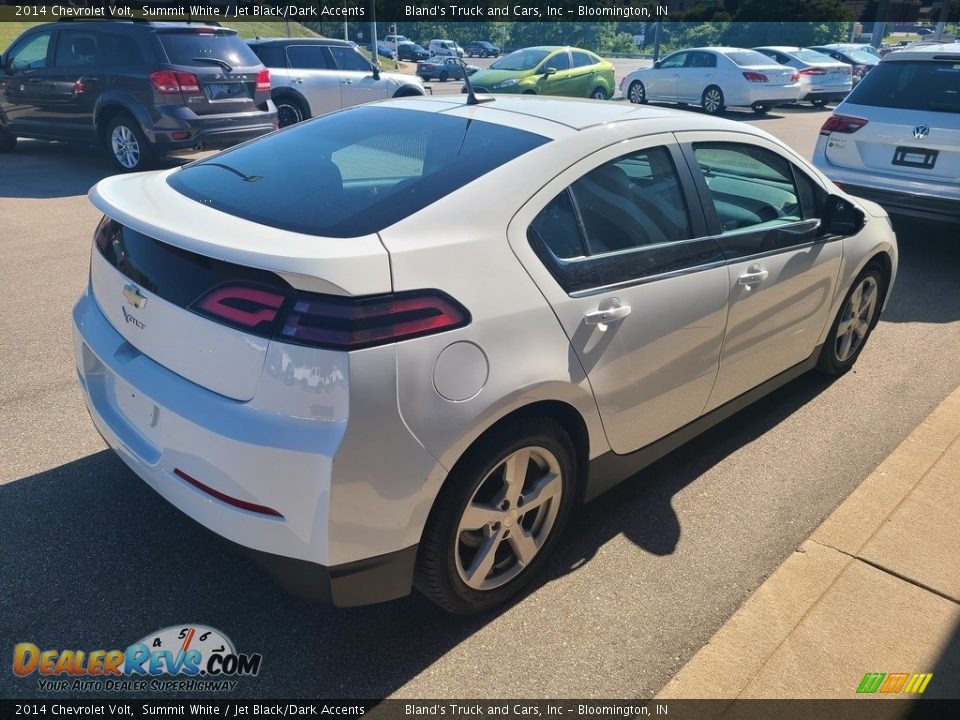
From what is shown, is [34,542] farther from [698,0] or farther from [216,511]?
[698,0]

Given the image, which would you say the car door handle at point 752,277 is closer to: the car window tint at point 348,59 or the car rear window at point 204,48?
the car rear window at point 204,48

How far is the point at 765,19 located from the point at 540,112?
4670 cm

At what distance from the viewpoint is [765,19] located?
43.5 meters

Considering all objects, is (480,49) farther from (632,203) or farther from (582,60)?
(632,203)

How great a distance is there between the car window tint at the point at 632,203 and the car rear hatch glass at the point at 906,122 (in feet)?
15.8

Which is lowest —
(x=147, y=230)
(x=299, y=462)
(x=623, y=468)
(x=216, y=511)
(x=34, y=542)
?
(x=34, y=542)

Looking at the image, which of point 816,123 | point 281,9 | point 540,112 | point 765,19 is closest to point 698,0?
point 765,19

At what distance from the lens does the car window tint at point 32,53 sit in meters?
10.2

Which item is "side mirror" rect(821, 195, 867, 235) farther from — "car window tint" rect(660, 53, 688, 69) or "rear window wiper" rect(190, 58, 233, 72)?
"car window tint" rect(660, 53, 688, 69)

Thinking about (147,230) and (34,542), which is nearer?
(147,230)

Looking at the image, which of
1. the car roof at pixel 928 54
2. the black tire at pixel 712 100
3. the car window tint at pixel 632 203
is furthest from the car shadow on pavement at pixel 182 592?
the black tire at pixel 712 100

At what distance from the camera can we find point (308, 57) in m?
13.1

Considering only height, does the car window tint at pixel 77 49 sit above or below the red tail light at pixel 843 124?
above

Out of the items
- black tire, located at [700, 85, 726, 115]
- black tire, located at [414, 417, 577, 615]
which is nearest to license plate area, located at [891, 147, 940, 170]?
black tire, located at [414, 417, 577, 615]
